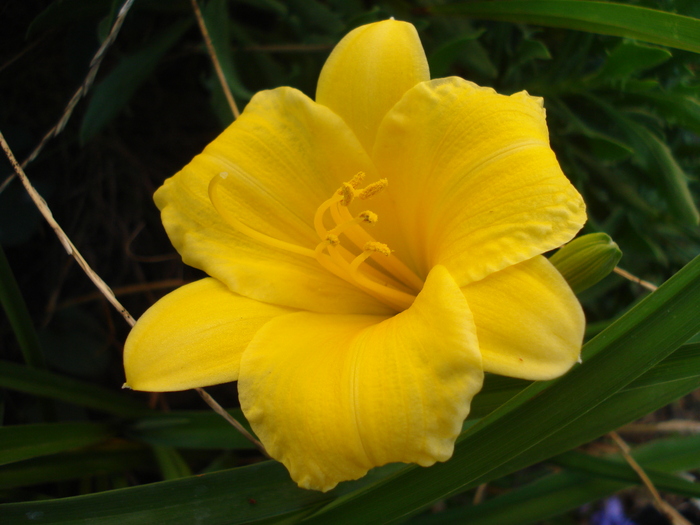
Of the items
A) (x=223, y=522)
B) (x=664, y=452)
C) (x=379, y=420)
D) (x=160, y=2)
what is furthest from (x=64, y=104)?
(x=664, y=452)

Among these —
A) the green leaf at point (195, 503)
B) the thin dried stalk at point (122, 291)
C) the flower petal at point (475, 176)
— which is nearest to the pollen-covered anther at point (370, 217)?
the flower petal at point (475, 176)

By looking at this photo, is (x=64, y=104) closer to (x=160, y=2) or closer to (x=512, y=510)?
(x=160, y=2)

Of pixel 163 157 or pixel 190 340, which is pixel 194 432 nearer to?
pixel 190 340

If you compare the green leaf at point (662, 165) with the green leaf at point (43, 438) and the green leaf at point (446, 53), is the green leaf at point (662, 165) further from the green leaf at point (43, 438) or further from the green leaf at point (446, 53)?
the green leaf at point (43, 438)

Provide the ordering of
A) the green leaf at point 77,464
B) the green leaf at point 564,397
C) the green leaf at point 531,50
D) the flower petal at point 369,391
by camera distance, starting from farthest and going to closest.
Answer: the green leaf at point 531,50 < the green leaf at point 77,464 < the green leaf at point 564,397 < the flower petal at point 369,391

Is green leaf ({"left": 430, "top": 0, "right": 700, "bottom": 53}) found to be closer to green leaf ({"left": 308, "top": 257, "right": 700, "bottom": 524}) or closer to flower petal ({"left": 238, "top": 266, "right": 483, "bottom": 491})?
green leaf ({"left": 308, "top": 257, "right": 700, "bottom": 524})

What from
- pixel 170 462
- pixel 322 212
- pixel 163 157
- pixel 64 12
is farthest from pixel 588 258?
pixel 163 157
